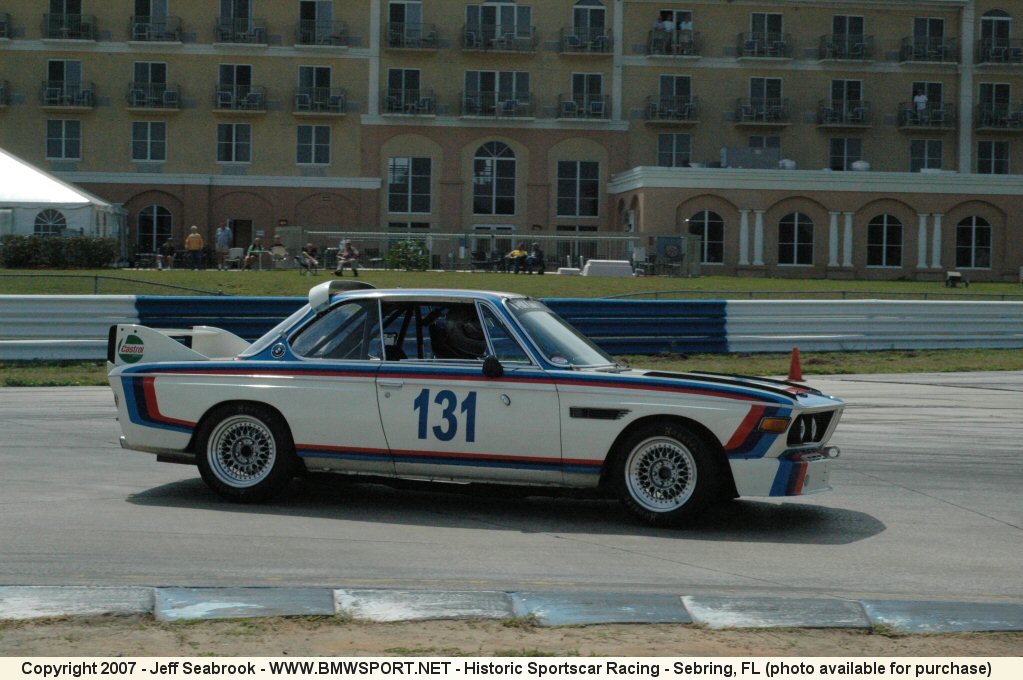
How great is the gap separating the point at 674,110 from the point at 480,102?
29.5 feet

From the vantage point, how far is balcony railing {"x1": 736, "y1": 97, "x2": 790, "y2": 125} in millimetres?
61500

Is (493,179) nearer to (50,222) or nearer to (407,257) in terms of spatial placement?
(407,257)

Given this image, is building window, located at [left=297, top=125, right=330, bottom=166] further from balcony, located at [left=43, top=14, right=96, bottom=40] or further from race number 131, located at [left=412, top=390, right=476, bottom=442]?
race number 131, located at [left=412, top=390, right=476, bottom=442]

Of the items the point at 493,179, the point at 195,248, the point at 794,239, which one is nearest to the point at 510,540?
the point at 195,248

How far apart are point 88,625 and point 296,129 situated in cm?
5706

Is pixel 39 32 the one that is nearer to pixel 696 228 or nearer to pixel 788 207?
pixel 696 228

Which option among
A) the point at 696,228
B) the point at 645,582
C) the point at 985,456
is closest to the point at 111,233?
the point at 696,228

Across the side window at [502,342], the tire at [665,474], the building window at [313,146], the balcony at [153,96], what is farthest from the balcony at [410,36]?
the tire at [665,474]

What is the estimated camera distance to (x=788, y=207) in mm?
57062

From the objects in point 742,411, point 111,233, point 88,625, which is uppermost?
point 111,233

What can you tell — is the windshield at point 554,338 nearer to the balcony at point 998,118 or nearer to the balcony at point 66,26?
the balcony at point 66,26

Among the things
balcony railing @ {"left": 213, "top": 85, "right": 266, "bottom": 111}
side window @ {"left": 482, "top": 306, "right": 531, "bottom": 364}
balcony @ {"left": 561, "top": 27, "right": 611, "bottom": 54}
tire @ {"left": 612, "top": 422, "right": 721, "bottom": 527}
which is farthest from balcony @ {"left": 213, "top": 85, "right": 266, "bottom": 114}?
tire @ {"left": 612, "top": 422, "right": 721, "bottom": 527}

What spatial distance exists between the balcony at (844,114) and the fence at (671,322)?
38.7 meters

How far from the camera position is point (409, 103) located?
200ft
